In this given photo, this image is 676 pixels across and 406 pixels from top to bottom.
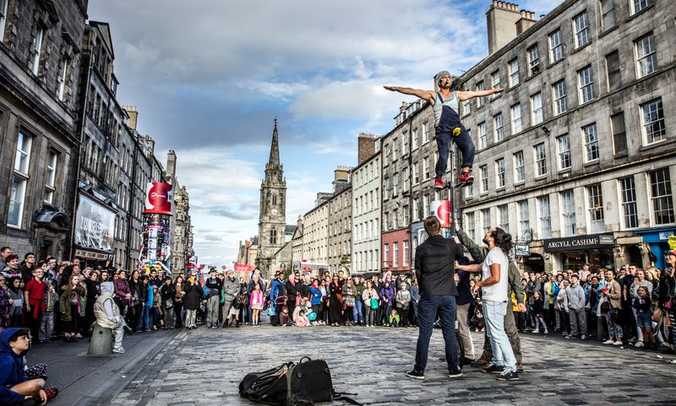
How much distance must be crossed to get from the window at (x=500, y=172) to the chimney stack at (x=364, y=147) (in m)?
23.8

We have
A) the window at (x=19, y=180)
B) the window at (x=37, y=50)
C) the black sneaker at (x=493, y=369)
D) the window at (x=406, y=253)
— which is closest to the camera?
the black sneaker at (x=493, y=369)

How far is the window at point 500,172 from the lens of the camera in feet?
91.0

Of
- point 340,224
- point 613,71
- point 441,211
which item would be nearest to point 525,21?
point 613,71

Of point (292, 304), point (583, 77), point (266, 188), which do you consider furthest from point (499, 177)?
point (266, 188)

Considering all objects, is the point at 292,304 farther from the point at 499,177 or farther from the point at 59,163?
the point at 499,177

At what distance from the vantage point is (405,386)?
597 centimetres

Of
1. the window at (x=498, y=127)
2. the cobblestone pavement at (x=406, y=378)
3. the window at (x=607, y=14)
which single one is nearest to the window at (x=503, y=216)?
the window at (x=498, y=127)

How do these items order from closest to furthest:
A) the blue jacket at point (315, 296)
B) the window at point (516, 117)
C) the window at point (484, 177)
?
the blue jacket at point (315, 296) < the window at point (516, 117) < the window at point (484, 177)

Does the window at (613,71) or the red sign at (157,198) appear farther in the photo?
the red sign at (157,198)

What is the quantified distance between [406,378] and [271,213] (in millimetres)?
105473

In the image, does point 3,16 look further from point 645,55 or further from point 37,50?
point 645,55

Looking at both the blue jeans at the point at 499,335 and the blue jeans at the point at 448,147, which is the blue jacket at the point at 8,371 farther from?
the blue jeans at the point at 448,147

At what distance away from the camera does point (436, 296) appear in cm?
641

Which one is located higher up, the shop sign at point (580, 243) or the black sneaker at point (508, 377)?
the shop sign at point (580, 243)
